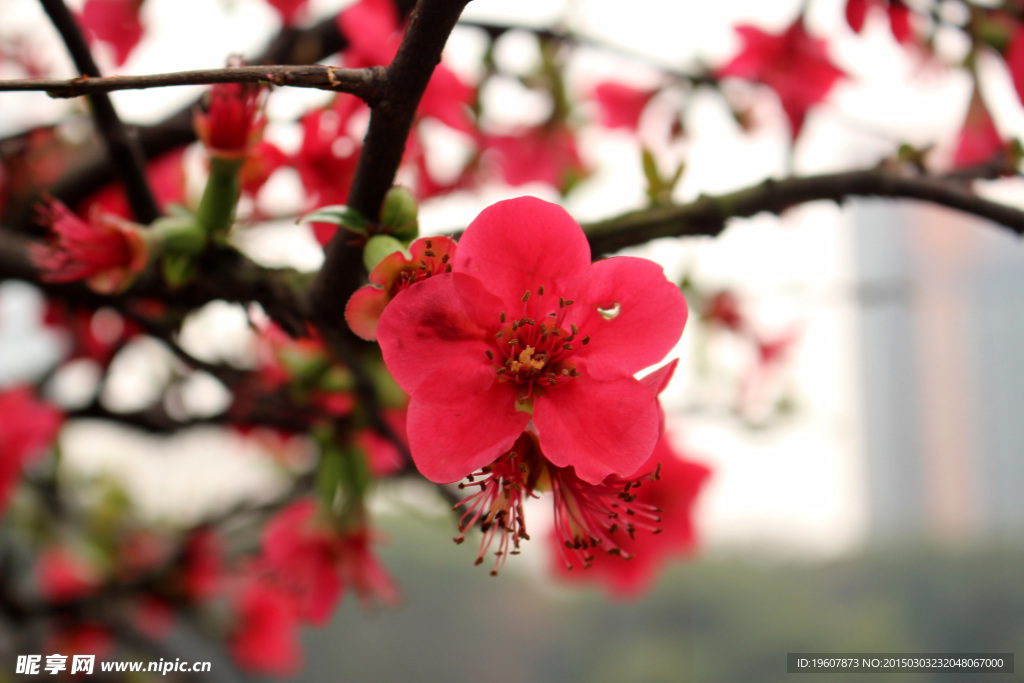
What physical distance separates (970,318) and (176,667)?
1.25m

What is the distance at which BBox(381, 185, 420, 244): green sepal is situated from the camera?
24 centimetres

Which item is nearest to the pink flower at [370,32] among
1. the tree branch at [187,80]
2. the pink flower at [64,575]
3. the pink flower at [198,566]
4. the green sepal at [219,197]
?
the green sepal at [219,197]

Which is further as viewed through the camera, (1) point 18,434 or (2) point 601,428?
(1) point 18,434

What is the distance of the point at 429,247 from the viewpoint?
0.24m

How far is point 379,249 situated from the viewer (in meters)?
0.23

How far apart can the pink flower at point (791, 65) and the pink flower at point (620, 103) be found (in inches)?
5.1

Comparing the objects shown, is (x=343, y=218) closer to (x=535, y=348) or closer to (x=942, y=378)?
(x=535, y=348)

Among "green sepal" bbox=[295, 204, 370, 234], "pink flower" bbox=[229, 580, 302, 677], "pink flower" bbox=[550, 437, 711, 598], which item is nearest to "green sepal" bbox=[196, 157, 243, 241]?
"green sepal" bbox=[295, 204, 370, 234]

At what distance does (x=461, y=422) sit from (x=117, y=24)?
0.56 m

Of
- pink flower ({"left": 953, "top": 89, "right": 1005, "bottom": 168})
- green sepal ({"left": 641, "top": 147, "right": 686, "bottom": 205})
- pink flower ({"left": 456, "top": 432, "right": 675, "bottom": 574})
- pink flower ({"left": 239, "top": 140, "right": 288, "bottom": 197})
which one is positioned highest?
pink flower ({"left": 953, "top": 89, "right": 1005, "bottom": 168})

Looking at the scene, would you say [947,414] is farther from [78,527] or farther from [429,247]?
[78,527]

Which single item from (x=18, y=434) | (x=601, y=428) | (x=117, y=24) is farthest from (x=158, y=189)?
(x=601, y=428)

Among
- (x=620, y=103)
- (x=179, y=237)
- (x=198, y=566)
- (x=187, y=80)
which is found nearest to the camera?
(x=187, y=80)

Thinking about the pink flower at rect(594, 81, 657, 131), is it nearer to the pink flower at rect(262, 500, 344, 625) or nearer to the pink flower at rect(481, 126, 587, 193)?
the pink flower at rect(481, 126, 587, 193)
